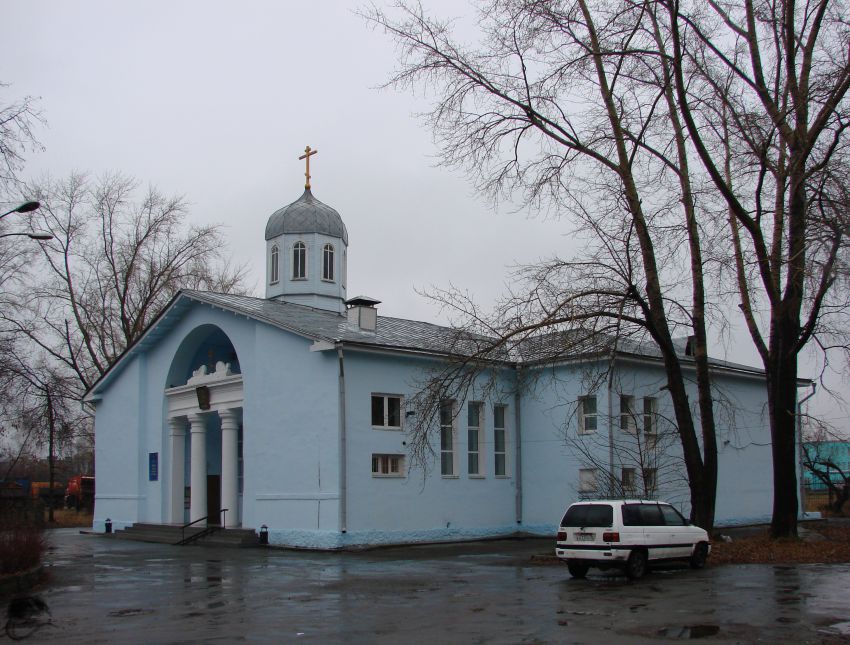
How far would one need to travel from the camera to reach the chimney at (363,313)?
29828 millimetres

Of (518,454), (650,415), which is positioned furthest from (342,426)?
(650,415)

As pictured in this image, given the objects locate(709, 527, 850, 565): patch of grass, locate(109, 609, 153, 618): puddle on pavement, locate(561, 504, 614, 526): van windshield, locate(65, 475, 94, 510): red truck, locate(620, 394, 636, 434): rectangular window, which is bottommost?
locate(65, 475, 94, 510): red truck

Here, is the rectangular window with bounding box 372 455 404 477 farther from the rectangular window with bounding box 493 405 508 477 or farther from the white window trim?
the white window trim

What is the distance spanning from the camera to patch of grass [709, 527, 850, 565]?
63.2 feet

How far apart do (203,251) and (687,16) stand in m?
34.2

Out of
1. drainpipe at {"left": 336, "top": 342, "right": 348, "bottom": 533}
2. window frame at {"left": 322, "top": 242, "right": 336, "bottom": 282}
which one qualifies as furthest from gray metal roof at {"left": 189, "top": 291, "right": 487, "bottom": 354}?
window frame at {"left": 322, "top": 242, "right": 336, "bottom": 282}

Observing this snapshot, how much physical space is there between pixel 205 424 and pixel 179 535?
12.9ft

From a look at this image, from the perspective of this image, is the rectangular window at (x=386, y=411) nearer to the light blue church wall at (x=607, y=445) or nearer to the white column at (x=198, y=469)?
the light blue church wall at (x=607, y=445)

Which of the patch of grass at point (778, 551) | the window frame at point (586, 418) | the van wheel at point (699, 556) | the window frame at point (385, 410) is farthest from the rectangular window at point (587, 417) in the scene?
the van wheel at point (699, 556)

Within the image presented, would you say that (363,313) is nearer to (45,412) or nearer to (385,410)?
(385,410)

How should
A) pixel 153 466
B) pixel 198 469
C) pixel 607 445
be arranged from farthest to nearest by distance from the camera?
pixel 153 466 < pixel 198 469 < pixel 607 445

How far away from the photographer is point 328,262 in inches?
1422

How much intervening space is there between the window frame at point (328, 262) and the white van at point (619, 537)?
20.4 metres

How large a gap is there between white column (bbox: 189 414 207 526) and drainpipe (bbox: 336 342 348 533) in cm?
765
